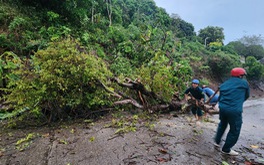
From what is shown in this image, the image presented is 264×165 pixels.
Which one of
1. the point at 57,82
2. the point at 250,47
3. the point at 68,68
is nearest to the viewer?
the point at 57,82

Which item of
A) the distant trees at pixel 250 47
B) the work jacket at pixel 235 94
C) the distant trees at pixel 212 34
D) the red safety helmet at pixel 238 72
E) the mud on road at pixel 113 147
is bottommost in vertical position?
the mud on road at pixel 113 147

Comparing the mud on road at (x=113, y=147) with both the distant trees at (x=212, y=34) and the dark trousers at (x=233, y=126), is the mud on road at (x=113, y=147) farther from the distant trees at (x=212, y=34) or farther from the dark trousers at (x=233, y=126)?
the distant trees at (x=212, y=34)

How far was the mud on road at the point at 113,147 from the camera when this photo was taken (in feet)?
10.6

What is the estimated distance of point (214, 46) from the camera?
3550 cm

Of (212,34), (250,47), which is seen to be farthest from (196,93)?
(250,47)

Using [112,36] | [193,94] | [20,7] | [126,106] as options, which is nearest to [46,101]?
[126,106]

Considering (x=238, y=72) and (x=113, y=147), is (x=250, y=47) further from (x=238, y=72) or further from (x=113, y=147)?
(x=113, y=147)

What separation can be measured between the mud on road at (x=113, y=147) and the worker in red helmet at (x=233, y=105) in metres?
0.33

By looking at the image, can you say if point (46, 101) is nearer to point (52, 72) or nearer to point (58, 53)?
point (52, 72)

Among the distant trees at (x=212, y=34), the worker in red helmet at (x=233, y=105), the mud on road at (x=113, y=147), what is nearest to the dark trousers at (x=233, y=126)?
the worker in red helmet at (x=233, y=105)

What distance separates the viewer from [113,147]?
3.74 m

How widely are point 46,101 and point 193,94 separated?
15.4 ft

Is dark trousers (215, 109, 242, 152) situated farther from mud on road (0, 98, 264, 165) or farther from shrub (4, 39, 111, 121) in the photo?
shrub (4, 39, 111, 121)

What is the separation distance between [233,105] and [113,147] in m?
2.57
